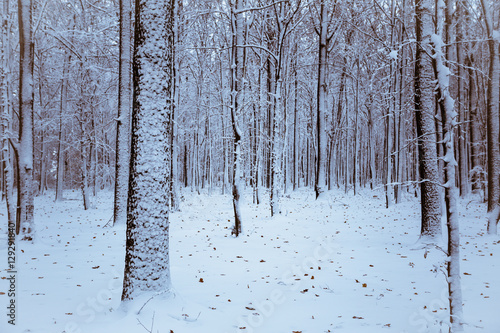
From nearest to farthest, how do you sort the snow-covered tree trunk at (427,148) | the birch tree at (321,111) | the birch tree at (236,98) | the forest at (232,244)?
the forest at (232,244) < the snow-covered tree trunk at (427,148) < the birch tree at (236,98) < the birch tree at (321,111)

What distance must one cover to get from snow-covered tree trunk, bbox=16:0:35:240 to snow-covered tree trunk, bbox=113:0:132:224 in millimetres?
2607

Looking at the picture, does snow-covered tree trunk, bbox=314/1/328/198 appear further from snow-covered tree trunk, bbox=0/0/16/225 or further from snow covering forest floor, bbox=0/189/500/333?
snow-covered tree trunk, bbox=0/0/16/225

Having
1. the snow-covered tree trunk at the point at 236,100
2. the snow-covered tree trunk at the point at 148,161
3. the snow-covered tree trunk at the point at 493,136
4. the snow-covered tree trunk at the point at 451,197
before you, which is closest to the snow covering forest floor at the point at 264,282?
the snow-covered tree trunk at the point at 451,197

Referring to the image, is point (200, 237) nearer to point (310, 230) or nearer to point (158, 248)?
point (310, 230)

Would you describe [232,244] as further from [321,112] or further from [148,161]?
[321,112]

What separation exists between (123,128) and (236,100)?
3.94m

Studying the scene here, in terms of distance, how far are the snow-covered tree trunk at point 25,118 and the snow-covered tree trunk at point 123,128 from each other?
8.55 ft

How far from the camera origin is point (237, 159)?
9.87 meters

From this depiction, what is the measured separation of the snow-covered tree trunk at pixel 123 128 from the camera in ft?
35.4

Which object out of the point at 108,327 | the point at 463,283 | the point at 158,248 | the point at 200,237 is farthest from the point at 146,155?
the point at 200,237

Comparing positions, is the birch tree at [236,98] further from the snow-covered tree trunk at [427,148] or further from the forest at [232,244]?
the snow-covered tree trunk at [427,148]

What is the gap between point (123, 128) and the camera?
10867 mm

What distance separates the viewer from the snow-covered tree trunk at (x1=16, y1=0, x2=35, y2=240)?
27.4 feet

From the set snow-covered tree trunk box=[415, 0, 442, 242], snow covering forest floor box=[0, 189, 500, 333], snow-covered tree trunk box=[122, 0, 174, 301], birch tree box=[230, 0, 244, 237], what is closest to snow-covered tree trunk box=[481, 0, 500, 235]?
snow covering forest floor box=[0, 189, 500, 333]
